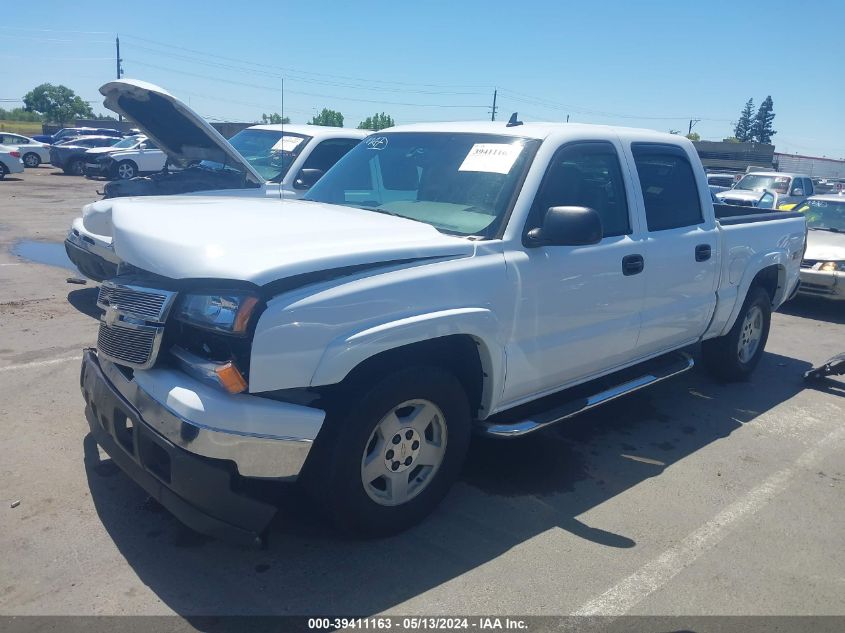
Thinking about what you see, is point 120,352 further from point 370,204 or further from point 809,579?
point 809,579

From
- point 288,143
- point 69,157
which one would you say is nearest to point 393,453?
point 288,143

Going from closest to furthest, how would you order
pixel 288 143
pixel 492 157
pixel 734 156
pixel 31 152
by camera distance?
1. pixel 492 157
2. pixel 288 143
3. pixel 31 152
4. pixel 734 156

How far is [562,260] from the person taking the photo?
3.96 meters

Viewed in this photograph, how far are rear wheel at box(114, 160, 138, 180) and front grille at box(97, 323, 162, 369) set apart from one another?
2274 centimetres

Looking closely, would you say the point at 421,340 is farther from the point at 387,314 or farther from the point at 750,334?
the point at 750,334

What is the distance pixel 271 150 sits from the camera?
8477 mm

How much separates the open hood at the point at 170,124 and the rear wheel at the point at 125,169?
1790cm

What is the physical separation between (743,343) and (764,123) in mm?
113057

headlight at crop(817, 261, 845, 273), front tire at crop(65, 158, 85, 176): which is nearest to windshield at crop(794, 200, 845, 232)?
headlight at crop(817, 261, 845, 273)

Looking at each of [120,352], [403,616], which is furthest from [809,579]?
[120,352]

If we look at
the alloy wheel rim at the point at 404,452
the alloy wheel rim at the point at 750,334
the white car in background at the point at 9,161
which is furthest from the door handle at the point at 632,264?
the white car in background at the point at 9,161

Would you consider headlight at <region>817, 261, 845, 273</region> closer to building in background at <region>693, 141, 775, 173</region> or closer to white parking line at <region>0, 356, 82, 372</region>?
white parking line at <region>0, 356, 82, 372</region>

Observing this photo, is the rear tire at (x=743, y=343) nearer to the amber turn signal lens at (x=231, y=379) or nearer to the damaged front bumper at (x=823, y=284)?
the damaged front bumper at (x=823, y=284)

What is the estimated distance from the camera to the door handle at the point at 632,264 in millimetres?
4398
